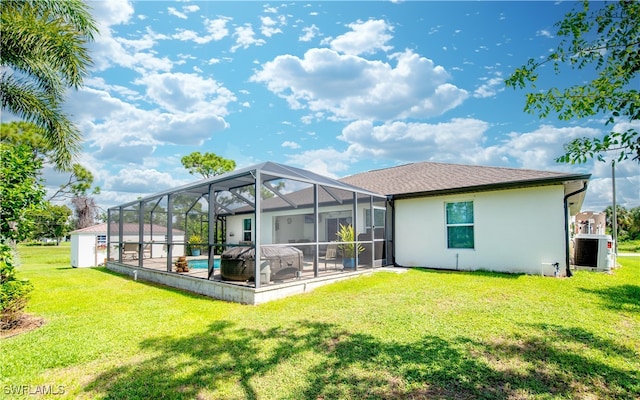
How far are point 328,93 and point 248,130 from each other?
17.7 ft

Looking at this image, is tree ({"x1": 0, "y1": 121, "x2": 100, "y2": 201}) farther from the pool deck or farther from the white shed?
the pool deck

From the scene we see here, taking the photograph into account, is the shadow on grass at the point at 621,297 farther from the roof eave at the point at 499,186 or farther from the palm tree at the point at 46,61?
the palm tree at the point at 46,61

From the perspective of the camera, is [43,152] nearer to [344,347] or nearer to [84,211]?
[84,211]

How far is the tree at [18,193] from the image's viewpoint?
4977mm

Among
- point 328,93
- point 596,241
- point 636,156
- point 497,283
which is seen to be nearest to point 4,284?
point 636,156

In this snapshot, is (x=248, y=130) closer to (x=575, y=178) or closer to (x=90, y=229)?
(x=90, y=229)

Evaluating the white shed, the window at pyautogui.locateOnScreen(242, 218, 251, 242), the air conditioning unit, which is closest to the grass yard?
the air conditioning unit

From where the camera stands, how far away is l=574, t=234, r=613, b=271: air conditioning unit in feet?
32.3

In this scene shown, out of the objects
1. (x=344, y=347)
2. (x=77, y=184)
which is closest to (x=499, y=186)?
(x=344, y=347)

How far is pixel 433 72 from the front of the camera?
12.4 m

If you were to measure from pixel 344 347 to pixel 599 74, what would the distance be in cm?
390

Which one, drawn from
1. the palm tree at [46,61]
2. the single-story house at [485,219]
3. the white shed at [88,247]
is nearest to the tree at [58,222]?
the white shed at [88,247]

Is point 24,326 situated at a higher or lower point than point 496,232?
lower

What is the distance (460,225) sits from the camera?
33.7 ft
